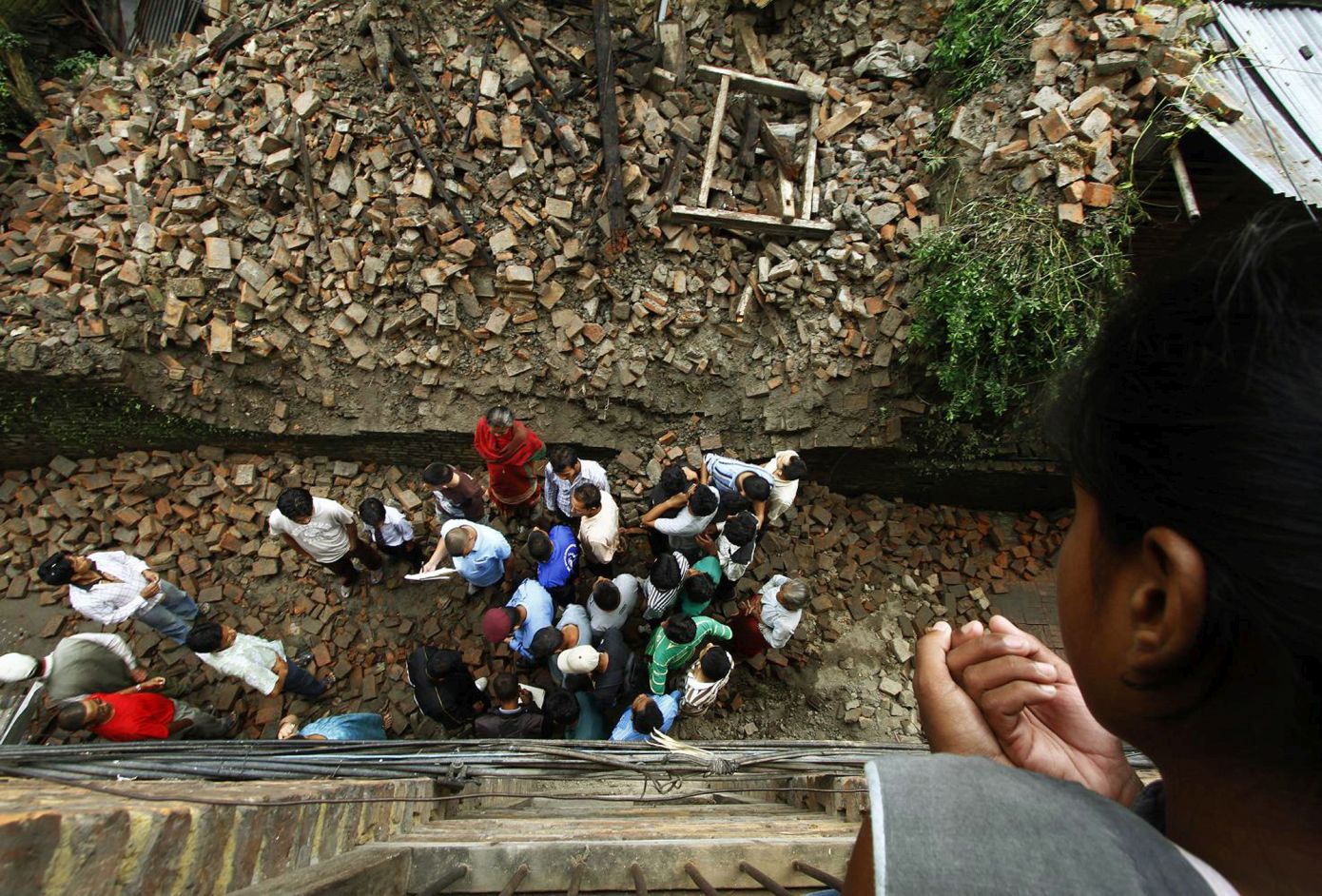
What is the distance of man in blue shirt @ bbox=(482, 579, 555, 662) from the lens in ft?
12.7

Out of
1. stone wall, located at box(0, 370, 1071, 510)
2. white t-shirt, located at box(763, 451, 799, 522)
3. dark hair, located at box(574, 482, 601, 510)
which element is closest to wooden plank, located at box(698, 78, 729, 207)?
stone wall, located at box(0, 370, 1071, 510)

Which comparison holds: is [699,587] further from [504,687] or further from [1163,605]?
[1163,605]

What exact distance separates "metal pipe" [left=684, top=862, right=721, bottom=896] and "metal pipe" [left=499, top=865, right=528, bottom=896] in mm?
454

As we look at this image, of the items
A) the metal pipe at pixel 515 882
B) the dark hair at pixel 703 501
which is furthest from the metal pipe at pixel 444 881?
the dark hair at pixel 703 501

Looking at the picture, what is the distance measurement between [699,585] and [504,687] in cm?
140

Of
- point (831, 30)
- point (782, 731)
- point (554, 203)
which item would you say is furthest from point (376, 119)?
point (782, 731)

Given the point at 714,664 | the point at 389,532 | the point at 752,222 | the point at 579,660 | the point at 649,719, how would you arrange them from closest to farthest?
the point at 579,660
the point at 649,719
the point at 714,664
the point at 389,532
the point at 752,222

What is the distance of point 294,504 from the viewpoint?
413cm

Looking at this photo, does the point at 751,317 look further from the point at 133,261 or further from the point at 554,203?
the point at 133,261

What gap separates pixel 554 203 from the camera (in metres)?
5.36

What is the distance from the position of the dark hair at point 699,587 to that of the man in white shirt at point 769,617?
0.51m

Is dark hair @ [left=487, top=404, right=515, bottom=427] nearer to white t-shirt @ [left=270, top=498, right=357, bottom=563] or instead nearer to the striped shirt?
white t-shirt @ [left=270, top=498, right=357, bottom=563]

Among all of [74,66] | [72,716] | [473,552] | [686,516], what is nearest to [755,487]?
[686,516]

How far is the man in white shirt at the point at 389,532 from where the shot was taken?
179 inches
